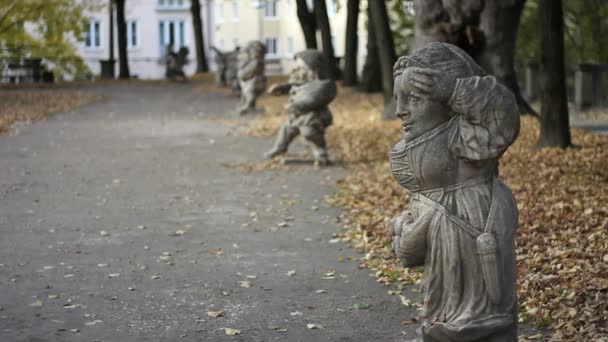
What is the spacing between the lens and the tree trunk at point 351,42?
3750cm

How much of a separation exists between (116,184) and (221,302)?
7645mm

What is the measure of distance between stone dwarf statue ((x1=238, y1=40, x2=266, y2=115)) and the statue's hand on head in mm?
22882

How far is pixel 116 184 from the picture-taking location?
1594 centimetres

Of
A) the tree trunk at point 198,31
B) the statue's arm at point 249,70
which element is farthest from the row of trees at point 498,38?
the tree trunk at point 198,31

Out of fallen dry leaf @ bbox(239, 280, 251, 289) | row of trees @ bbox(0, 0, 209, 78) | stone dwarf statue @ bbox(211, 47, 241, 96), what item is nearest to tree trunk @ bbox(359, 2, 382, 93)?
stone dwarf statue @ bbox(211, 47, 241, 96)

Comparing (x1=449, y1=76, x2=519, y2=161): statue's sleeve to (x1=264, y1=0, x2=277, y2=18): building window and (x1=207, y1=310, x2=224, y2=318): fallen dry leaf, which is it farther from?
(x1=264, y1=0, x2=277, y2=18): building window

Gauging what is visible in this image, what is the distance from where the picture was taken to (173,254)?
10672 mm

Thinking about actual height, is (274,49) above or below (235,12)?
below

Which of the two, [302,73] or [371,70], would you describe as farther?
[371,70]

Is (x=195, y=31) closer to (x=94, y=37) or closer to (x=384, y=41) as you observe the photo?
(x=384, y=41)

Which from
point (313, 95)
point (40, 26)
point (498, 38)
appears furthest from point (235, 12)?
point (313, 95)

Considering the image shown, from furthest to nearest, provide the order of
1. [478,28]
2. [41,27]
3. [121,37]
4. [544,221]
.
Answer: [121,37] → [41,27] → [478,28] → [544,221]

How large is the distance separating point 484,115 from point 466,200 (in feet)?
1.57

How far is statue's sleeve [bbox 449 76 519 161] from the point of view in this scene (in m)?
5.59
